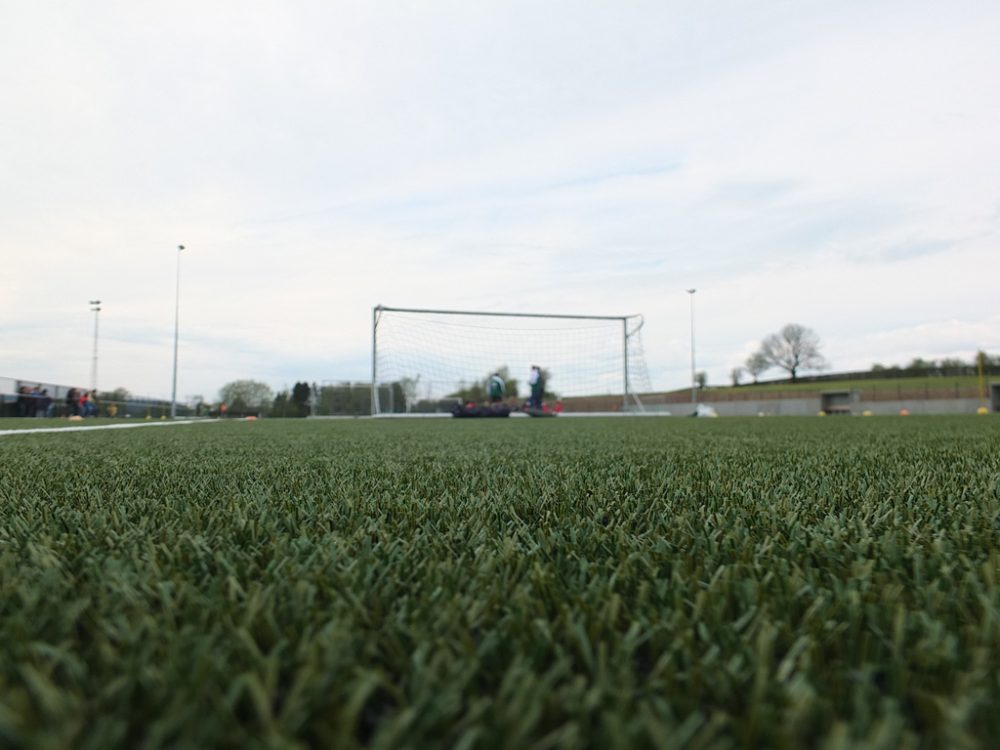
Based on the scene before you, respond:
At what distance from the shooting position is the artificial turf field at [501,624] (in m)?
0.48

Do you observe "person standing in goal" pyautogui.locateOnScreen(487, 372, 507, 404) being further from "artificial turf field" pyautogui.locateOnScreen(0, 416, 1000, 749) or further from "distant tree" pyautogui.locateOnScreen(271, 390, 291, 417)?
"artificial turf field" pyautogui.locateOnScreen(0, 416, 1000, 749)

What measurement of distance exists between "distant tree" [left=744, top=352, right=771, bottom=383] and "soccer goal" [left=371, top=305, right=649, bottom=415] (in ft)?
123

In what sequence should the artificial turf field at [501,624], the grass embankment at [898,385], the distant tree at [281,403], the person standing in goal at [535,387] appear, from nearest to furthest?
the artificial turf field at [501,624] < the person standing in goal at [535,387] < the distant tree at [281,403] < the grass embankment at [898,385]

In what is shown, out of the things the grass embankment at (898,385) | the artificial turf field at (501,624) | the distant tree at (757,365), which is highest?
the distant tree at (757,365)

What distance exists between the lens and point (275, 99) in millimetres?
11836

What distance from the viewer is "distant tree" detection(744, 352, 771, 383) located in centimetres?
5559

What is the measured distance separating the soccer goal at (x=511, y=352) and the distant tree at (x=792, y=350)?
1488 inches

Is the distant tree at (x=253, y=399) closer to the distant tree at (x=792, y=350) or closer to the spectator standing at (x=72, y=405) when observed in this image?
the spectator standing at (x=72, y=405)

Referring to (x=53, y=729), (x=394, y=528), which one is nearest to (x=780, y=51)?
(x=394, y=528)

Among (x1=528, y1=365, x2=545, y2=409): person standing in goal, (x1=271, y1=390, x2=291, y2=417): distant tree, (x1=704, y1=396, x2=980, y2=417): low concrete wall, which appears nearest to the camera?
(x1=528, y1=365, x2=545, y2=409): person standing in goal

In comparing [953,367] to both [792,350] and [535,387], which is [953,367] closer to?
[792,350]

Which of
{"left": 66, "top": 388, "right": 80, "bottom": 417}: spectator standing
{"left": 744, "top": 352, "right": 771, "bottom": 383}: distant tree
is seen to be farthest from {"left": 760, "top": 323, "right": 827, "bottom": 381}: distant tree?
{"left": 66, "top": 388, "right": 80, "bottom": 417}: spectator standing

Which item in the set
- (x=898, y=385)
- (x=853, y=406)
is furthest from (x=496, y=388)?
(x=898, y=385)

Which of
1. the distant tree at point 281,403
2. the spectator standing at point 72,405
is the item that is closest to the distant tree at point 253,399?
the distant tree at point 281,403
